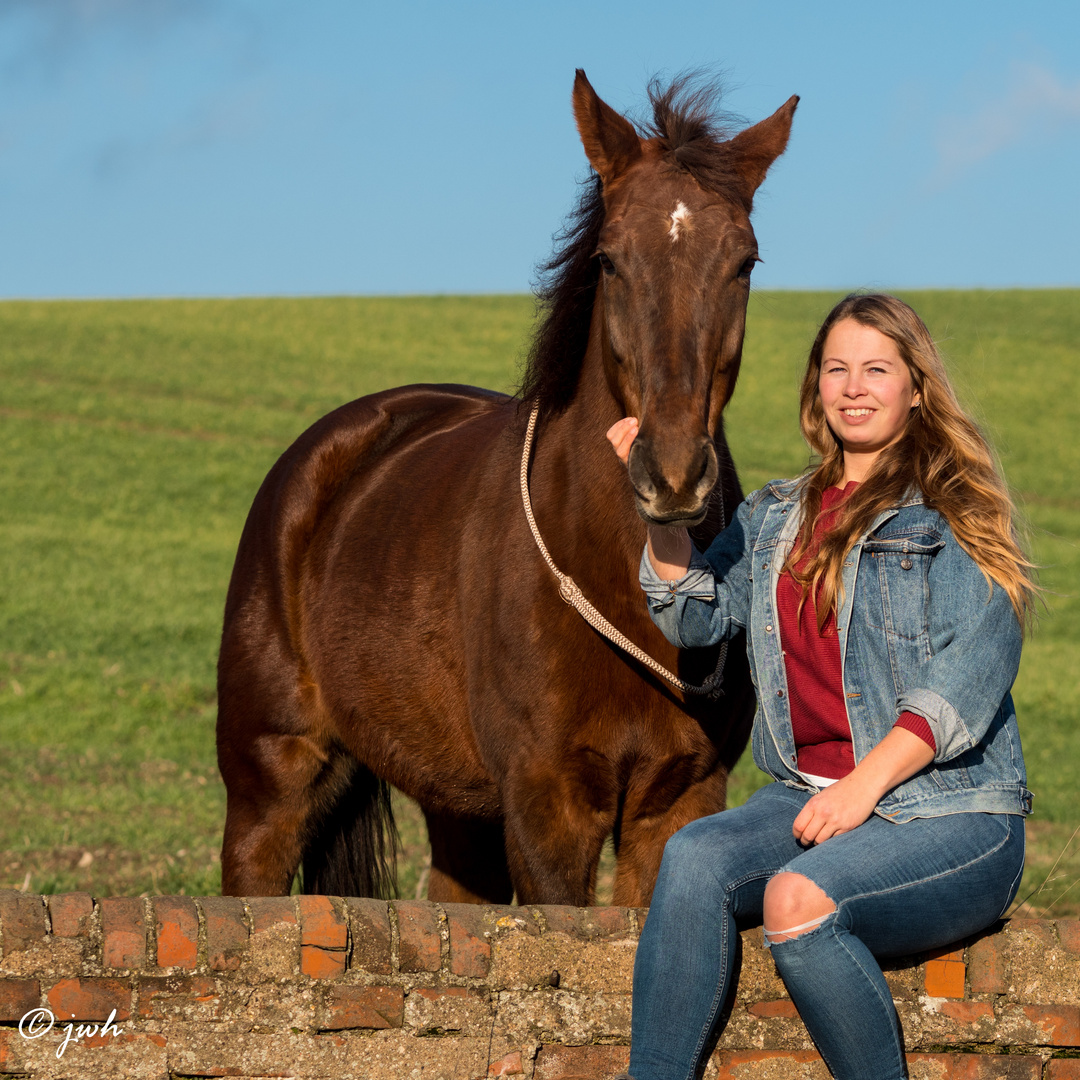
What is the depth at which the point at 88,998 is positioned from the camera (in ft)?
8.76

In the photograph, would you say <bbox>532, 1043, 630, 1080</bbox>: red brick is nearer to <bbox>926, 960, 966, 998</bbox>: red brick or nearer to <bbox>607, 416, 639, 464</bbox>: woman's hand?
<bbox>926, 960, 966, 998</bbox>: red brick

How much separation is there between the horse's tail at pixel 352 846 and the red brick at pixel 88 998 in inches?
87.1

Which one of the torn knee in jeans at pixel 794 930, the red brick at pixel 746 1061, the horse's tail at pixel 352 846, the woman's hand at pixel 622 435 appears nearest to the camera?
the torn knee in jeans at pixel 794 930

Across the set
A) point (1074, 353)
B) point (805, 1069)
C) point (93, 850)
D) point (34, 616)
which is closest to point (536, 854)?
point (805, 1069)

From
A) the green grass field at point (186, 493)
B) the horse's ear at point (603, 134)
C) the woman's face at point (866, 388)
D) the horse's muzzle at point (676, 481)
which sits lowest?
the green grass field at point (186, 493)

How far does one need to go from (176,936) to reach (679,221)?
1.95m

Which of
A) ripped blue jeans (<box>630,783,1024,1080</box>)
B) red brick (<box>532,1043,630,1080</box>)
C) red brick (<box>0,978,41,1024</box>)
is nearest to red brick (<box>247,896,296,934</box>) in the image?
red brick (<box>0,978,41,1024</box>)

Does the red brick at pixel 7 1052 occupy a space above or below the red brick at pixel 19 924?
below

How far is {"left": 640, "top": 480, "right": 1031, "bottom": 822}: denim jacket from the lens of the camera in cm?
257

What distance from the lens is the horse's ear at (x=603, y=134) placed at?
3223 millimetres

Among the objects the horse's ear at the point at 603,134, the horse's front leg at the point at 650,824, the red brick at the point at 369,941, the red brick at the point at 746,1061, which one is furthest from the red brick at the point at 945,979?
the horse's ear at the point at 603,134

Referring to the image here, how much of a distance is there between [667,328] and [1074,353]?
32866mm

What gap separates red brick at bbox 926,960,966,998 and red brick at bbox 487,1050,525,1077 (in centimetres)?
90

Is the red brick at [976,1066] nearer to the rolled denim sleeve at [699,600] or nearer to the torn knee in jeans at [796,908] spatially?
the torn knee in jeans at [796,908]
